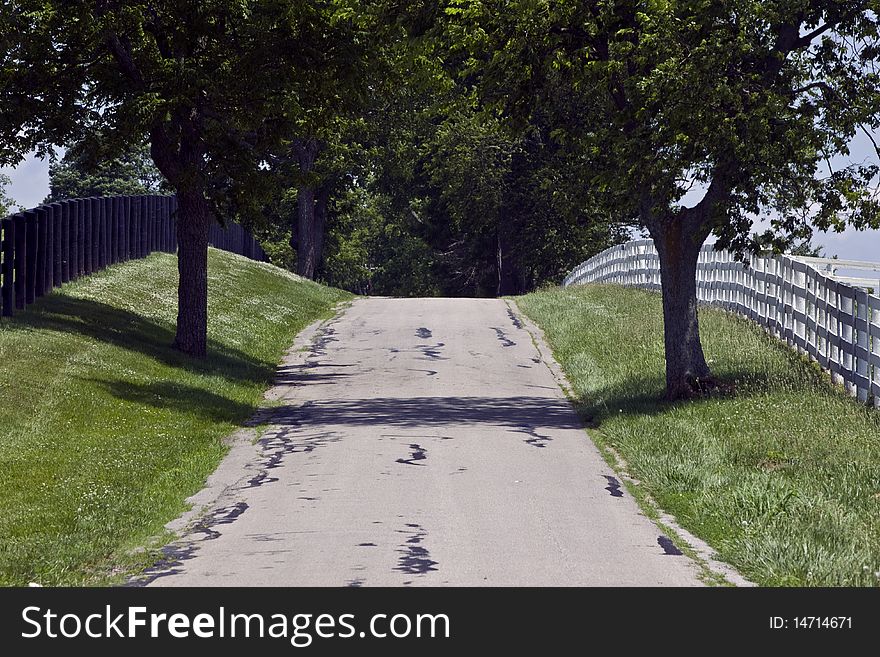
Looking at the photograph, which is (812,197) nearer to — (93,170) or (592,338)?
(592,338)

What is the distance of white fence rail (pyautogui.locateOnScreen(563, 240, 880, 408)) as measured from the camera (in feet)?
61.5

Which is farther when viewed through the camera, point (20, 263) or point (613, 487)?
point (20, 263)

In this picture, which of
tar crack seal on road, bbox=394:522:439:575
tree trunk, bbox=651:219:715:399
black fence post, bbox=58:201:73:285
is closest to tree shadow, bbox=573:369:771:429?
tree trunk, bbox=651:219:715:399

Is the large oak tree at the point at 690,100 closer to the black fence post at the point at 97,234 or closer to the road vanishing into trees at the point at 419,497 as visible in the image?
the road vanishing into trees at the point at 419,497

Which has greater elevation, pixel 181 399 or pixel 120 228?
pixel 120 228

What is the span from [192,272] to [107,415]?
25.9ft

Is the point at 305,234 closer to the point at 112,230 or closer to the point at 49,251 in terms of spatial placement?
the point at 112,230

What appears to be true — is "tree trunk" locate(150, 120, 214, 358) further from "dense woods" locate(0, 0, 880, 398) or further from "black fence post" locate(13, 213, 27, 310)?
"black fence post" locate(13, 213, 27, 310)

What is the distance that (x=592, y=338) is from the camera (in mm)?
28750

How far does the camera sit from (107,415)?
1692cm

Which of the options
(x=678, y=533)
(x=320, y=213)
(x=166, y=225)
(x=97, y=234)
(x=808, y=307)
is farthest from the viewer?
(x=320, y=213)

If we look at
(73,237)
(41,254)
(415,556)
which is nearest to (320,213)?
(73,237)

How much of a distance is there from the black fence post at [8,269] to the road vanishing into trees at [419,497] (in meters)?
4.94
